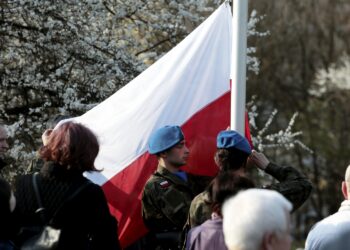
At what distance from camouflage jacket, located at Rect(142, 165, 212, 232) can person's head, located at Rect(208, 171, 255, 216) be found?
0.92 m

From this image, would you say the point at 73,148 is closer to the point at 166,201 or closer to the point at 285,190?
the point at 166,201

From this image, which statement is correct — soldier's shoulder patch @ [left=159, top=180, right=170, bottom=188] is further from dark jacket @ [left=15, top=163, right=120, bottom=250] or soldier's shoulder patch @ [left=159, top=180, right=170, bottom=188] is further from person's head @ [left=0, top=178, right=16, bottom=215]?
person's head @ [left=0, top=178, right=16, bottom=215]

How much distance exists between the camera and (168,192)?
5203 mm

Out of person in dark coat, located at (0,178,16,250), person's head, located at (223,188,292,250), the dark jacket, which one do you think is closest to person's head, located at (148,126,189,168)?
the dark jacket

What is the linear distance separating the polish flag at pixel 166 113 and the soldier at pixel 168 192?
0.51m

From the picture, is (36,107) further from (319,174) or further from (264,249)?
(319,174)

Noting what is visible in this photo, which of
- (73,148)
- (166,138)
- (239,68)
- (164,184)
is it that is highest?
(239,68)

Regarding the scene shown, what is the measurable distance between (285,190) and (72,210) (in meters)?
1.26

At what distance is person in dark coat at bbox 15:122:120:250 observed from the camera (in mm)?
4488

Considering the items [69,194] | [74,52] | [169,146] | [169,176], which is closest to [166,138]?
[169,146]

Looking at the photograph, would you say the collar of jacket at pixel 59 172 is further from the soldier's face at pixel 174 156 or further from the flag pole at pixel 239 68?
the flag pole at pixel 239 68

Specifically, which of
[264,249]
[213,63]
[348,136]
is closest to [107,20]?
[213,63]

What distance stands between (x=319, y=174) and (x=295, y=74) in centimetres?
326

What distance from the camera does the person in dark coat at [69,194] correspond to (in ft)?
14.7
